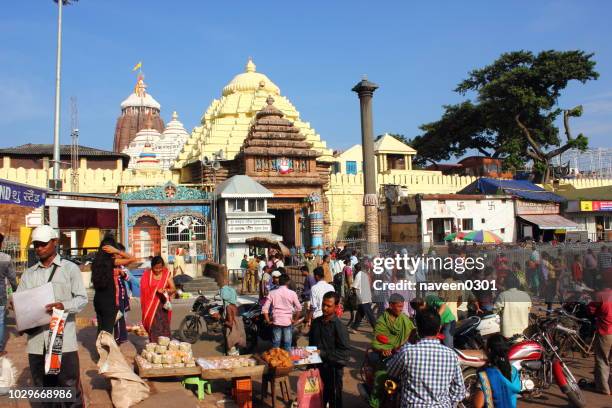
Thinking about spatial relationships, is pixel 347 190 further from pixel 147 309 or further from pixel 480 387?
pixel 480 387

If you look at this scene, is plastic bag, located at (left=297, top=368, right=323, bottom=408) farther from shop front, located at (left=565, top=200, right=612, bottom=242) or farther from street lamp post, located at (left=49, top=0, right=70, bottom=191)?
shop front, located at (left=565, top=200, right=612, bottom=242)

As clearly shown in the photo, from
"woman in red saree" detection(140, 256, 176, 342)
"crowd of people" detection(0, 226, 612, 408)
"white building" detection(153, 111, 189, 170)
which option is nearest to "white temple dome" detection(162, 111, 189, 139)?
"white building" detection(153, 111, 189, 170)

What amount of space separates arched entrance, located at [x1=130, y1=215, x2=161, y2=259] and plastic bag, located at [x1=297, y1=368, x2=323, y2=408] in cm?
1740

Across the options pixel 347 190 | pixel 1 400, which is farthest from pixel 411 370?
pixel 347 190

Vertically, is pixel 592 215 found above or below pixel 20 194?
below

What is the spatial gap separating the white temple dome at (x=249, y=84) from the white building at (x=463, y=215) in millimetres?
12822

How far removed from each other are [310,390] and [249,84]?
30053 millimetres

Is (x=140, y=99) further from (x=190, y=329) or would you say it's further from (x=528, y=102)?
(x=190, y=329)

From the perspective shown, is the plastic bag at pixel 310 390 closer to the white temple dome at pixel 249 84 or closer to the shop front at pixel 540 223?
the shop front at pixel 540 223

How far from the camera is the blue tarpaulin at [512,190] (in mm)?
29516

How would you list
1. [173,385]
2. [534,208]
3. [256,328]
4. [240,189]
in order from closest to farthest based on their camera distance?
[173,385] < [256,328] < [240,189] < [534,208]

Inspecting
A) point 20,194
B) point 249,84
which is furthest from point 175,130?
point 20,194

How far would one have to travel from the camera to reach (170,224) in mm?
22578

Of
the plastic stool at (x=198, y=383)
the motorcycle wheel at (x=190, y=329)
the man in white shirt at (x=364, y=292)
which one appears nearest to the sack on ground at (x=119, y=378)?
the plastic stool at (x=198, y=383)
